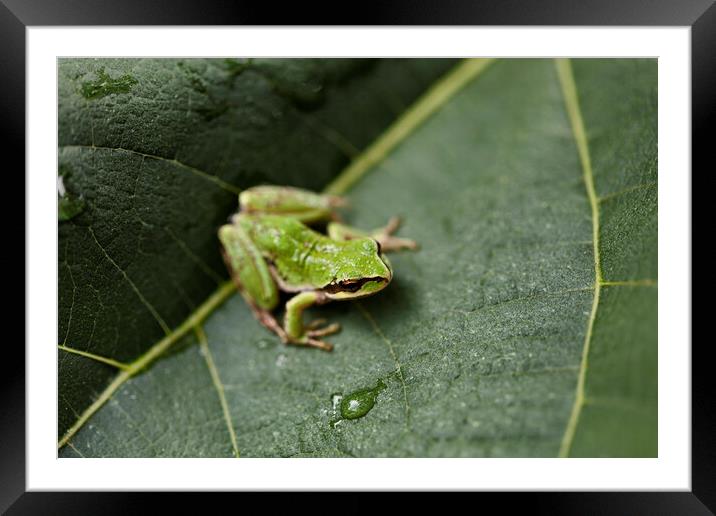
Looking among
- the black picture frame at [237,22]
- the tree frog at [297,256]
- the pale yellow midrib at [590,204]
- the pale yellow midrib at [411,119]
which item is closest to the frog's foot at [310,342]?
the tree frog at [297,256]

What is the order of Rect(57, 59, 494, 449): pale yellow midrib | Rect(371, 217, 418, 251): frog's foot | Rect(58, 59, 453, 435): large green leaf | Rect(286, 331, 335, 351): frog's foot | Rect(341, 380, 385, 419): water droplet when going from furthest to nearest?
Rect(57, 59, 494, 449): pale yellow midrib → Rect(371, 217, 418, 251): frog's foot → Rect(286, 331, 335, 351): frog's foot → Rect(58, 59, 453, 435): large green leaf → Rect(341, 380, 385, 419): water droplet

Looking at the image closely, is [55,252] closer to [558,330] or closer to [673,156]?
[558,330]

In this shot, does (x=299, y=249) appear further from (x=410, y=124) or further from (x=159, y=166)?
(x=410, y=124)

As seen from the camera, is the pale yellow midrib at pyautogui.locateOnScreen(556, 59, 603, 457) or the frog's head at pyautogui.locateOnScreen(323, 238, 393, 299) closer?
the pale yellow midrib at pyautogui.locateOnScreen(556, 59, 603, 457)

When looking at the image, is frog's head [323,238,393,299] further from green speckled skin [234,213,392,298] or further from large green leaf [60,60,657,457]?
large green leaf [60,60,657,457]

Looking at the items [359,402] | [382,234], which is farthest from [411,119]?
[359,402]

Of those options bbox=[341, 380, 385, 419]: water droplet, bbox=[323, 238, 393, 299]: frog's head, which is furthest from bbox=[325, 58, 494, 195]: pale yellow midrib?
bbox=[341, 380, 385, 419]: water droplet
